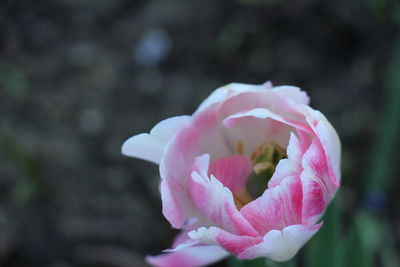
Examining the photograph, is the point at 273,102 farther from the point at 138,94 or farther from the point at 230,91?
the point at 138,94

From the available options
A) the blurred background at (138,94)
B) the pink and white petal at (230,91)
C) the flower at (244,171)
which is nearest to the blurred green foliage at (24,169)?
the blurred background at (138,94)

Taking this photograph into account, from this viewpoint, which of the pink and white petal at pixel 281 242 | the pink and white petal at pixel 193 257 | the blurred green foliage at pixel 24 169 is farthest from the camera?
the blurred green foliage at pixel 24 169

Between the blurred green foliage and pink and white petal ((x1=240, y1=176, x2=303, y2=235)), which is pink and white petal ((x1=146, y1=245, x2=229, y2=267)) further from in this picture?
the blurred green foliage

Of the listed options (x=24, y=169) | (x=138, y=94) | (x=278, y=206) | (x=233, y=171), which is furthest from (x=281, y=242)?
(x=138, y=94)

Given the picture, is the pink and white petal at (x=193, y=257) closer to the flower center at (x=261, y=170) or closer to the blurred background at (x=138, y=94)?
the flower center at (x=261, y=170)

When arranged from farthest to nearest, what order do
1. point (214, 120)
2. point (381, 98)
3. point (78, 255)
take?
point (381, 98) → point (78, 255) → point (214, 120)

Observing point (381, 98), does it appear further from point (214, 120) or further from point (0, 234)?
point (214, 120)

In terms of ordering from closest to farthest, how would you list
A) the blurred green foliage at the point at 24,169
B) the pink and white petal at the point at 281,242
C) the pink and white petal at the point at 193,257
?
the pink and white petal at the point at 281,242 < the pink and white petal at the point at 193,257 < the blurred green foliage at the point at 24,169

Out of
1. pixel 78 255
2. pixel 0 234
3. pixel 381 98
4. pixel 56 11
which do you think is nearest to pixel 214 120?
pixel 78 255
